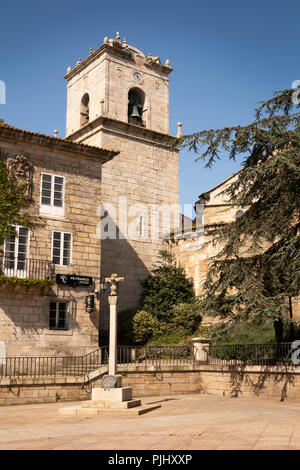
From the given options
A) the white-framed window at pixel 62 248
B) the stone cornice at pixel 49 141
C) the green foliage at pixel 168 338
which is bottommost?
the green foliage at pixel 168 338

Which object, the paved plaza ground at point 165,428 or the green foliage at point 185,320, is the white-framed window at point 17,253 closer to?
the paved plaza ground at point 165,428

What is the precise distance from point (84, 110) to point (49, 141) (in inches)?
414

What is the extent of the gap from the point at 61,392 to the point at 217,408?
5.39 meters

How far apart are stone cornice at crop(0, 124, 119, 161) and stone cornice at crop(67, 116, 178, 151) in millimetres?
5569

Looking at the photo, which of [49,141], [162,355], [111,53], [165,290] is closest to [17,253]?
[49,141]

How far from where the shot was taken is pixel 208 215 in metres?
29.0

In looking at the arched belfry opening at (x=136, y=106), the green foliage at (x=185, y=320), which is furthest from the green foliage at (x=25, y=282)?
the arched belfry opening at (x=136, y=106)

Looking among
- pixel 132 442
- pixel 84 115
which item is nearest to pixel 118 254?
pixel 84 115

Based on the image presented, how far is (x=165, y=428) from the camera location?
9859 millimetres

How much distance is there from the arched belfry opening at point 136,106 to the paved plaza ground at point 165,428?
727 inches

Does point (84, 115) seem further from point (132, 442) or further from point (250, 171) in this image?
point (132, 442)

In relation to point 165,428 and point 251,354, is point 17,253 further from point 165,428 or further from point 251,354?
point 165,428

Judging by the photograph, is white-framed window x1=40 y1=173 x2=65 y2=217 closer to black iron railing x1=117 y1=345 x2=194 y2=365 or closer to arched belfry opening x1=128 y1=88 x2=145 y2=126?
black iron railing x1=117 y1=345 x2=194 y2=365

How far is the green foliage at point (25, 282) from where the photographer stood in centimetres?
1847
